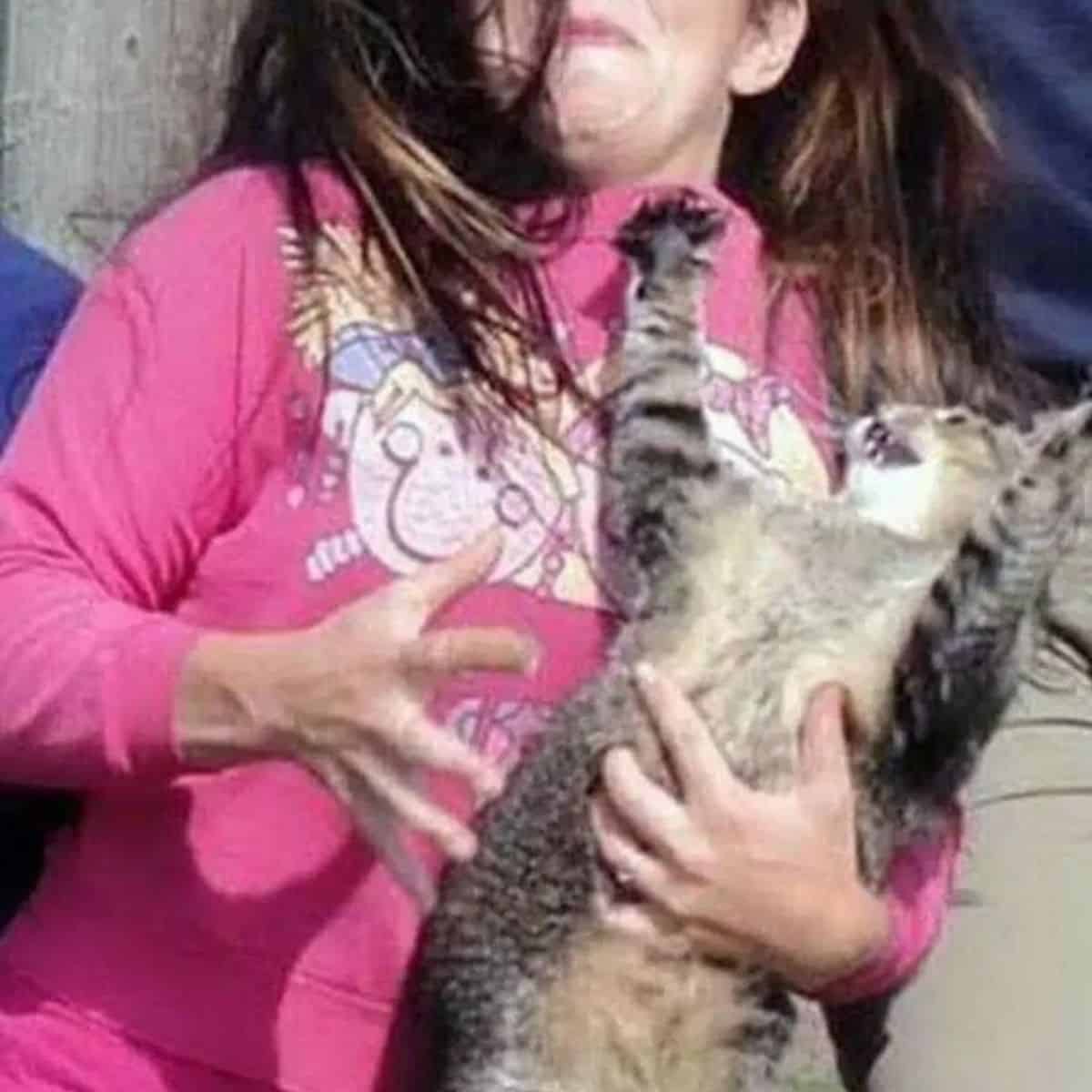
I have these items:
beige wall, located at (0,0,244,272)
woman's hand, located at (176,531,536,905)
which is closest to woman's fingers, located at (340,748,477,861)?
woman's hand, located at (176,531,536,905)

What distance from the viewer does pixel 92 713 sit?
3.50 meters

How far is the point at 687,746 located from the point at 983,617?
0.69 ft

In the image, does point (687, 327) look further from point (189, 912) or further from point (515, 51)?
point (189, 912)

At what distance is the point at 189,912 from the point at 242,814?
72mm

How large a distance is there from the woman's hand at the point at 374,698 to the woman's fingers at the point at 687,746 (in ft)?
0.55

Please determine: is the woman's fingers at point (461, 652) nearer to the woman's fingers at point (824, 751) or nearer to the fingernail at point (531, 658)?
the fingernail at point (531, 658)

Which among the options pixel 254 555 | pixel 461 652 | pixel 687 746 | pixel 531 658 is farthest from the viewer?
pixel 254 555

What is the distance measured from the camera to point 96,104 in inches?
168

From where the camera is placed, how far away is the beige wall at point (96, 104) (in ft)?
13.8

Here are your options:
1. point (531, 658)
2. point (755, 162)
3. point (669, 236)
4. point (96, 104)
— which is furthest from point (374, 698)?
point (96, 104)

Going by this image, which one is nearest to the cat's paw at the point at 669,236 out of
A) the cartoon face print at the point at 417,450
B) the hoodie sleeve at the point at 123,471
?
the cartoon face print at the point at 417,450

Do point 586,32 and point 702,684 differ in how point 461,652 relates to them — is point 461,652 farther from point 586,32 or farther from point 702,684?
point 586,32

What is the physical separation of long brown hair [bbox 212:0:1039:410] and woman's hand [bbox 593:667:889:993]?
0.30 meters

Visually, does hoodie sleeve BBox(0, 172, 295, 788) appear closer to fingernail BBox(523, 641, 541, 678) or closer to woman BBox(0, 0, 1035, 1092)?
woman BBox(0, 0, 1035, 1092)
